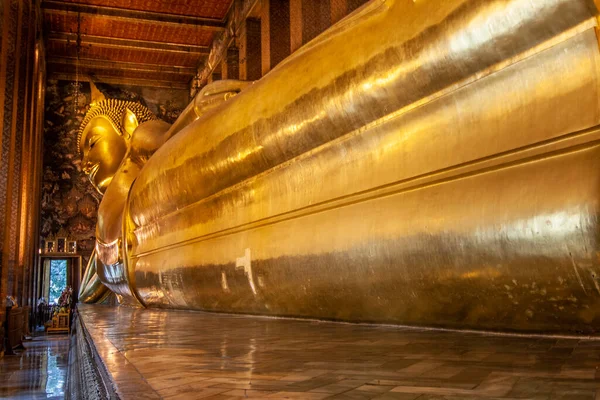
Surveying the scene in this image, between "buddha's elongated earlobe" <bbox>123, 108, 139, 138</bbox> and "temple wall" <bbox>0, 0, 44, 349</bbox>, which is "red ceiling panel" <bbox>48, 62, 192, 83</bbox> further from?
"buddha's elongated earlobe" <bbox>123, 108, 139, 138</bbox>

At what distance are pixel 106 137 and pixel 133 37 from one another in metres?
5.26

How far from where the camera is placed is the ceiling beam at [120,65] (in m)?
8.99

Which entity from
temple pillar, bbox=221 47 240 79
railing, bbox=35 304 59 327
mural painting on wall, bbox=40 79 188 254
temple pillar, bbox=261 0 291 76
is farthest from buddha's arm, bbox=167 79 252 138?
mural painting on wall, bbox=40 79 188 254

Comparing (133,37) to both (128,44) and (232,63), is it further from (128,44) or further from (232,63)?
(232,63)

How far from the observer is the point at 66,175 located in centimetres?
905

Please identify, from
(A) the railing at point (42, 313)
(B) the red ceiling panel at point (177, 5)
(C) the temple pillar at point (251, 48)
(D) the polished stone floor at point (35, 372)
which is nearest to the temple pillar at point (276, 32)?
(C) the temple pillar at point (251, 48)

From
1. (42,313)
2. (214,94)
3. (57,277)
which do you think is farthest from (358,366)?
(57,277)

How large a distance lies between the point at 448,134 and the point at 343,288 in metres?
0.39

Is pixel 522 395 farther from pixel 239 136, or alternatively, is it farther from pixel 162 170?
pixel 162 170

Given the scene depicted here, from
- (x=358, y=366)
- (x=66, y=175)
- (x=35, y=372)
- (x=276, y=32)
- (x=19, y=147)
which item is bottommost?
(x=35, y=372)

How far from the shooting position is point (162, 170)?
6.65 ft

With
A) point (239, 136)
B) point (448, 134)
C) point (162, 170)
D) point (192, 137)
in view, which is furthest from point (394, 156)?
point (162, 170)

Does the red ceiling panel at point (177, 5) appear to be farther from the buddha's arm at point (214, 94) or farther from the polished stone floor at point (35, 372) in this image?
the buddha's arm at point (214, 94)

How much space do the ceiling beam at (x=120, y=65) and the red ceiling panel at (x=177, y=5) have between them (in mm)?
1715
